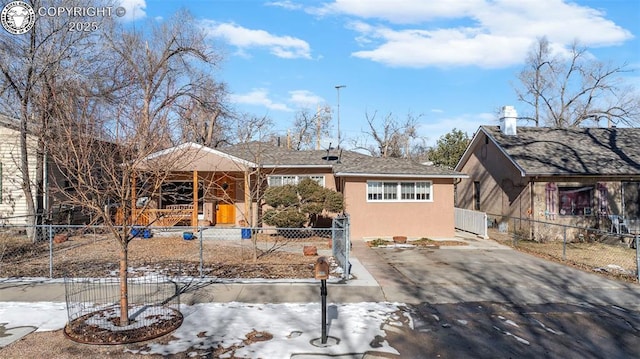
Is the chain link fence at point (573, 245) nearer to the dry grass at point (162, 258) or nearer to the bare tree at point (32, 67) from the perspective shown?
the dry grass at point (162, 258)

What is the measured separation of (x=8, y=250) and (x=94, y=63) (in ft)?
25.9

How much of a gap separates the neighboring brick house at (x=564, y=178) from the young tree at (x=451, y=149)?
9260 mm

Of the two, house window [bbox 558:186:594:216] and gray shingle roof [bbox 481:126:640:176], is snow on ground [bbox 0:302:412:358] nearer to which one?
gray shingle roof [bbox 481:126:640:176]

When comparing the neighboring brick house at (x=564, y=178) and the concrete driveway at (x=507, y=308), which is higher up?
the neighboring brick house at (x=564, y=178)

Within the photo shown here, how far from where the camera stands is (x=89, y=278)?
333 inches

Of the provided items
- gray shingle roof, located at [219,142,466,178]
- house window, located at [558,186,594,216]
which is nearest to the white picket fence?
gray shingle roof, located at [219,142,466,178]

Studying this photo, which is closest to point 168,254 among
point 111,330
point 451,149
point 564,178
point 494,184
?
point 111,330

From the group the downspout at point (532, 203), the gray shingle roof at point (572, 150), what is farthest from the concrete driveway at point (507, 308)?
the gray shingle roof at point (572, 150)

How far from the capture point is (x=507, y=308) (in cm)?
697

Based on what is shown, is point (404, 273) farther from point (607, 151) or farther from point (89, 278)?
point (607, 151)

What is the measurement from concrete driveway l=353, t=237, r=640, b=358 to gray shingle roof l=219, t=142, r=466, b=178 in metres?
5.04

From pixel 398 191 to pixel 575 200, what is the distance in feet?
24.1

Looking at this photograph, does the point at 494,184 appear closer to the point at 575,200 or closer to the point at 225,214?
the point at 575,200

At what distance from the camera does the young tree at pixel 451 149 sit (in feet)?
97.1
